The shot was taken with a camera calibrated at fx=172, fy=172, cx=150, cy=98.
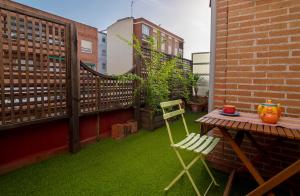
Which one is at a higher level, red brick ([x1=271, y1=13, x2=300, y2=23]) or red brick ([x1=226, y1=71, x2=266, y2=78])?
red brick ([x1=271, y1=13, x2=300, y2=23])

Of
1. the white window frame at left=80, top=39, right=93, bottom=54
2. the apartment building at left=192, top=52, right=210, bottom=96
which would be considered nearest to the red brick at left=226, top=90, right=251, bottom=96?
the apartment building at left=192, top=52, right=210, bottom=96

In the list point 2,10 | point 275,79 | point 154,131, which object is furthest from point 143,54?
point 275,79

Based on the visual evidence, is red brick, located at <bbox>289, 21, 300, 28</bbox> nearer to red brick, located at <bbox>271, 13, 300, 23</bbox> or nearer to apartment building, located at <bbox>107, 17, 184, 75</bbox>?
red brick, located at <bbox>271, 13, 300, 23</bbox>

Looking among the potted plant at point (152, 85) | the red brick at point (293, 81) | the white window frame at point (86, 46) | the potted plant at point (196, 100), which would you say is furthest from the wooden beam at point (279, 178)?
the white window frame at point (86, 46)

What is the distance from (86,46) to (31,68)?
18118mm

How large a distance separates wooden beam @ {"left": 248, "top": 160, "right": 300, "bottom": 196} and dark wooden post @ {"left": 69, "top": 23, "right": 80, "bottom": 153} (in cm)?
245

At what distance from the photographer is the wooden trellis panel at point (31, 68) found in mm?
2021

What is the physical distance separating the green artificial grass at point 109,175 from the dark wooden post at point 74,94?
0.69 feet

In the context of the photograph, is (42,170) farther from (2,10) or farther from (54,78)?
(2,10)

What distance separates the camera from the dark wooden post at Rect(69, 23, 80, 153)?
2637 mm

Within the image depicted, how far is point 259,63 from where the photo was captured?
1.84 metres

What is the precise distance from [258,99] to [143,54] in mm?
2862

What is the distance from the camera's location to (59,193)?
1.70 meters

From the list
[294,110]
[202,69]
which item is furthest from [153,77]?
[202,69]
